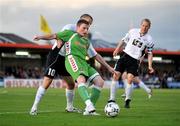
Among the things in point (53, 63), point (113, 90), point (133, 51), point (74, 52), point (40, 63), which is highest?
point (40, 63)

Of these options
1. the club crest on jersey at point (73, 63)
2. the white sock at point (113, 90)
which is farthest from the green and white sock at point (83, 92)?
the white sock at point (113, 90)

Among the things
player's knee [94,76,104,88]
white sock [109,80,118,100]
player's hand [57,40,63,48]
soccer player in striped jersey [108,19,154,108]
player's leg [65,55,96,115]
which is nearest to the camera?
player's leg [65,55,96,115]

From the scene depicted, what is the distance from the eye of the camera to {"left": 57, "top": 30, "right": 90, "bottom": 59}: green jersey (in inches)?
516

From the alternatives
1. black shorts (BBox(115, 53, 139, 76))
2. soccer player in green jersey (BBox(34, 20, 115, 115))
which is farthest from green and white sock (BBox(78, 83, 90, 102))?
black shorts (BBox(115, 53, 139, 76))

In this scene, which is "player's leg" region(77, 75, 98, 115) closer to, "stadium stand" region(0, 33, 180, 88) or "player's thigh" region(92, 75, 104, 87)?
"player's thigh" region(92, 75, 104, 87)

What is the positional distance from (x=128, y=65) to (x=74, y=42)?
16.2 feet

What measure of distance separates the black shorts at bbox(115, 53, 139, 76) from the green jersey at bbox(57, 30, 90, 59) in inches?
182

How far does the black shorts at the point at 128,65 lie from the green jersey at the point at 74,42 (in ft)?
15.2

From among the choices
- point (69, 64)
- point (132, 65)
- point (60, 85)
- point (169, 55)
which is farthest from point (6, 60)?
point (69, 64)

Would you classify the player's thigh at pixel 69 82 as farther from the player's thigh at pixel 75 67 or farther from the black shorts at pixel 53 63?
the player's thigh at pixel 75 67

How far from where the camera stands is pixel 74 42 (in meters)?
13.1

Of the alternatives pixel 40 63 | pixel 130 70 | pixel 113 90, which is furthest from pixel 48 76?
pixel 40 63

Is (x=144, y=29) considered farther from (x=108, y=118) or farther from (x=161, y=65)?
(x=161, y=65)

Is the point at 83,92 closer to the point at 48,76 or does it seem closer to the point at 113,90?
the point at 48,76
